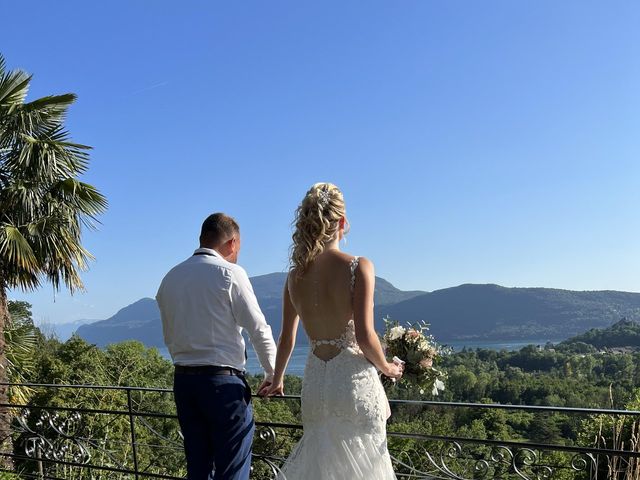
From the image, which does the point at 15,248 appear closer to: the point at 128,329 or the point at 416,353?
the point at 416,353

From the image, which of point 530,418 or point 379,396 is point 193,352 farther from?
point 530,418

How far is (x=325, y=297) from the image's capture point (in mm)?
2576

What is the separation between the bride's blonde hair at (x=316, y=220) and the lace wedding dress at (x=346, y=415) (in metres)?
0.33

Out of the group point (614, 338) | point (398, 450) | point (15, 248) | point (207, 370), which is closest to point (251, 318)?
point (207, 370)

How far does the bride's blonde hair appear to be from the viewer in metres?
2.56

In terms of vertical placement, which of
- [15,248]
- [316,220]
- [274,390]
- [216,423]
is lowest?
[216,423]

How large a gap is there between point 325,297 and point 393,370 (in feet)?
1.52

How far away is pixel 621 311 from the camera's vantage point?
2702 inches

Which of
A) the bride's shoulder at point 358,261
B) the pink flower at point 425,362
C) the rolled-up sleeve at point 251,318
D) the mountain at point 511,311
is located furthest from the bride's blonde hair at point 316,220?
the mountain at point 511,311

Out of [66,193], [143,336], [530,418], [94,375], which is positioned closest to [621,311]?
[530,418]

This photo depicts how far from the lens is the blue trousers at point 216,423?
2.71 meters

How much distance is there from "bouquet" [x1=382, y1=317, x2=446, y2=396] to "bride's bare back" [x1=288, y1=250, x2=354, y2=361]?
0.36 metres

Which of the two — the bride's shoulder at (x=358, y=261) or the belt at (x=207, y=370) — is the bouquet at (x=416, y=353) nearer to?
the bride's shoulder at (x=358, y=261)

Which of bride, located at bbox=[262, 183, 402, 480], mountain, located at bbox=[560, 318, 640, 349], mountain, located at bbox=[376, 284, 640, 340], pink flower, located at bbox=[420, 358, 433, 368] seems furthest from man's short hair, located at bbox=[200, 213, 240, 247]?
mountain, located at bbox=[376, 284, 640, 340]
